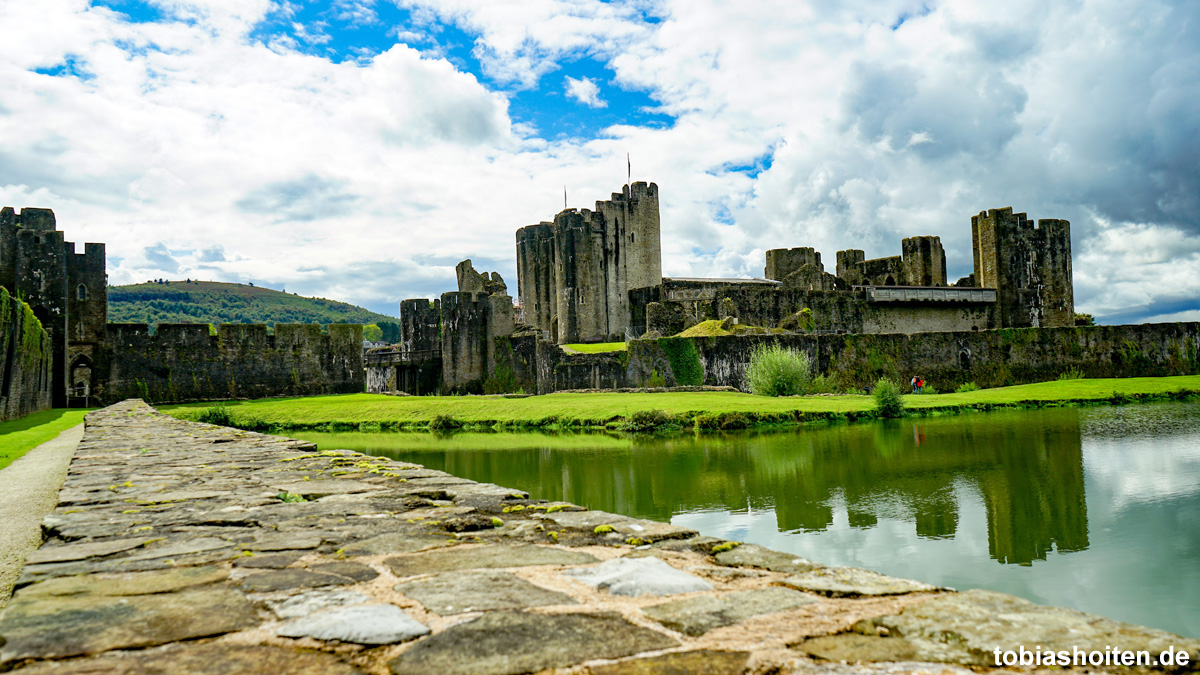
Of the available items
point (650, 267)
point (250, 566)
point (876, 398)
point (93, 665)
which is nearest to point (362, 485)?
point (250, 566)

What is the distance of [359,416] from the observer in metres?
25.9

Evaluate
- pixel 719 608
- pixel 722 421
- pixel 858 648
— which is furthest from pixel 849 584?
pixel 722 421

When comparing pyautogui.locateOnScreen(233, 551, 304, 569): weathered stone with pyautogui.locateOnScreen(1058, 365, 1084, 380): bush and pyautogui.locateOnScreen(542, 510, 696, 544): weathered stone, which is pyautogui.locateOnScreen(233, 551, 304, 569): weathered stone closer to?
pyautogui.locateOnScreen(542, 510, 696, 544): weathered stone

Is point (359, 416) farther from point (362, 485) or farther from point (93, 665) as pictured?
point (93, 665)

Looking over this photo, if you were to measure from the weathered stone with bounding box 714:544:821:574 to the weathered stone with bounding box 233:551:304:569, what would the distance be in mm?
1763

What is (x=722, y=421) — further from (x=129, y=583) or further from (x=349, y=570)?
(x=129, y=583)

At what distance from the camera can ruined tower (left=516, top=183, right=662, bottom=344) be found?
4081cm

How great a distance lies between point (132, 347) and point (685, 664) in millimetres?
35696

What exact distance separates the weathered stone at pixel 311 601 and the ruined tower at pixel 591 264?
37.9m

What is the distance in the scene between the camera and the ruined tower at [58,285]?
29828 millimetres

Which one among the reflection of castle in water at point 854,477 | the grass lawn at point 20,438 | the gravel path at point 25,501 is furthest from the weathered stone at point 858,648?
the grass lawn at point 20,438

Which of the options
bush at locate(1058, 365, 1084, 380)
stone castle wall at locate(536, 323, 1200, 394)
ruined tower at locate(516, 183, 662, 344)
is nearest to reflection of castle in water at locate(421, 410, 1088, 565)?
stone castle wall at locate(536, 323, 1200, 394)

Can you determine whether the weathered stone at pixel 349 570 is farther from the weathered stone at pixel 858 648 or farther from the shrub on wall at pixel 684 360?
the shrub on wall at pixel 684 360

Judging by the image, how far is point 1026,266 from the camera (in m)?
41.3
